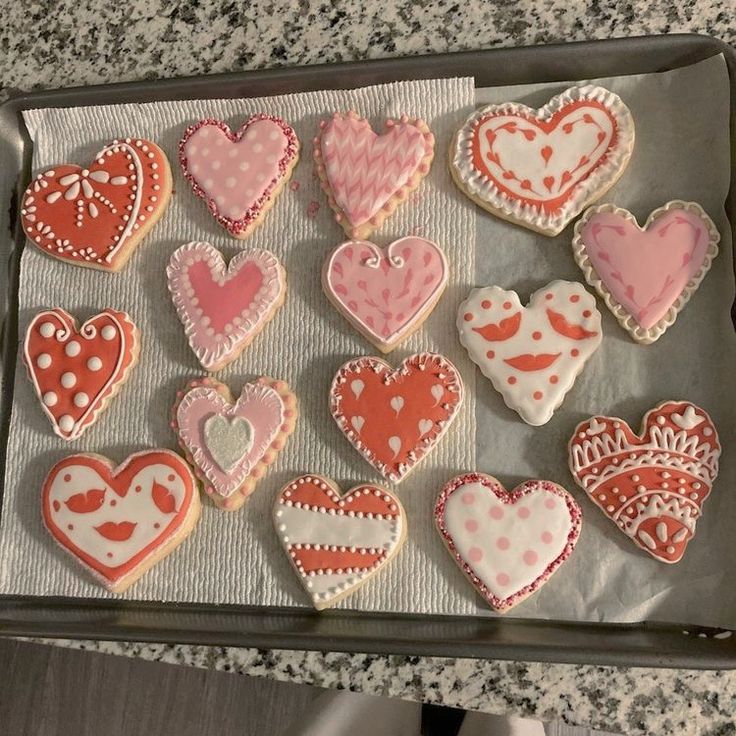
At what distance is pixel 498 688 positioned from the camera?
680mm

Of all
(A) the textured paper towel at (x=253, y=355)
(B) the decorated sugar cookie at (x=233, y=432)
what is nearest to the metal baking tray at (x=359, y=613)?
(A) the textured paper towel at (x=253, y=355)

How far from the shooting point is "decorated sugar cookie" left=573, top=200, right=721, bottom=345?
701 millimetres

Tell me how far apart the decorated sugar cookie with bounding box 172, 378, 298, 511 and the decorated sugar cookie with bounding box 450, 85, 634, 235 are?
281mm

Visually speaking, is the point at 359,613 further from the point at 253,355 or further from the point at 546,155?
the point at 546,155

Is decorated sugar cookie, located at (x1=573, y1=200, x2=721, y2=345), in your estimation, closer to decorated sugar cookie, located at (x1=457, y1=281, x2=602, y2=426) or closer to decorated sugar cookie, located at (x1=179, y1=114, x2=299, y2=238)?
decorated sugar cookie, located at (x1=457, y1=281, x2=602, y2=426)

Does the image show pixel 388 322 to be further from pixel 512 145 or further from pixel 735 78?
pixel 735 78

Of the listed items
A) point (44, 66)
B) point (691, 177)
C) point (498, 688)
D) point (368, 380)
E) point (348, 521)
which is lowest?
point (498, 688)

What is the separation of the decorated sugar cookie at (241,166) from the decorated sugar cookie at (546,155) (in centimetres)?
18

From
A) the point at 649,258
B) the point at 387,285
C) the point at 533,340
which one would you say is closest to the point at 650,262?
the point at 649,258

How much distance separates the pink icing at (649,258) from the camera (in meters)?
0.70

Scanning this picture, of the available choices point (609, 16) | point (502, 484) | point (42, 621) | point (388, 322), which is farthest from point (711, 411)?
point (42, 621)

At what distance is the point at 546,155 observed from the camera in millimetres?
738

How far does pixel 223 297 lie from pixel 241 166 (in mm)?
136

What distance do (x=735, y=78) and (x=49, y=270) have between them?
28.0 inches
